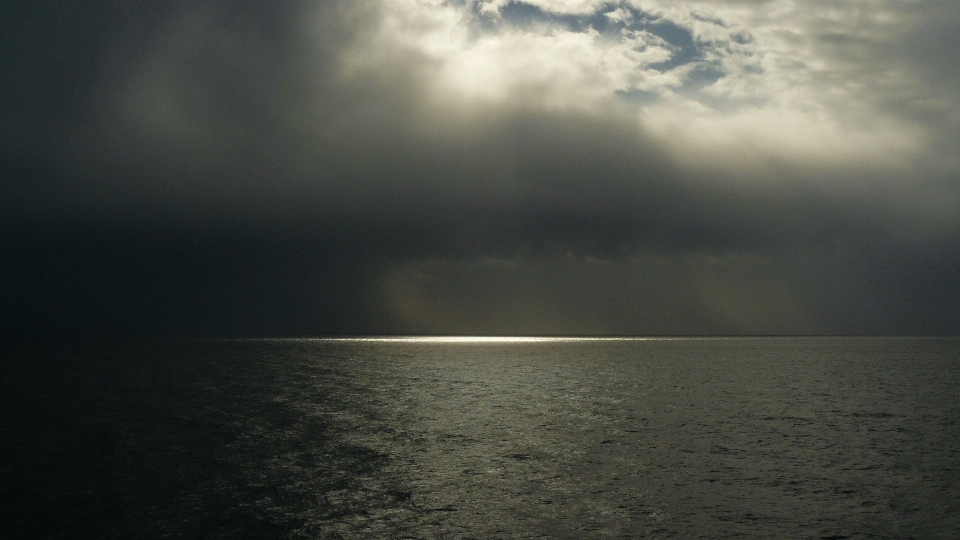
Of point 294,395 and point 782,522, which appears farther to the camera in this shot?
point 294,395

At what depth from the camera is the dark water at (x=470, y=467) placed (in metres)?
26.8

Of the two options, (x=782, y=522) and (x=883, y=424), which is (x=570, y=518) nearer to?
(x=782, y=522)

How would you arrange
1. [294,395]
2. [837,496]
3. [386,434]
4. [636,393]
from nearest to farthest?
[837,496], [386,434], [294,395], [636,393]

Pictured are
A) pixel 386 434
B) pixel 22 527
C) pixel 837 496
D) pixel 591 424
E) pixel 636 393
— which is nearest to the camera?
pixel 22 527

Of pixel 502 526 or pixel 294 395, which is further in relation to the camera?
pixel 294 395

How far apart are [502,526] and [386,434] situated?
25.0 m

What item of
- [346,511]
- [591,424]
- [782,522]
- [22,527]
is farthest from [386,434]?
[782,522]

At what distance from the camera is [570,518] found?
27609mm

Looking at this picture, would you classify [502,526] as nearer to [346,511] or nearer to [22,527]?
[346,511]

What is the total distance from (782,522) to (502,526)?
11434 millimetres

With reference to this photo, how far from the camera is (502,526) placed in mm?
26422

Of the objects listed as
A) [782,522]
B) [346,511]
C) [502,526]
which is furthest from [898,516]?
[346,511]

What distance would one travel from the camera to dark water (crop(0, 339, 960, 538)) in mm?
26828

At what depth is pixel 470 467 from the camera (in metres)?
37.7
